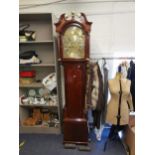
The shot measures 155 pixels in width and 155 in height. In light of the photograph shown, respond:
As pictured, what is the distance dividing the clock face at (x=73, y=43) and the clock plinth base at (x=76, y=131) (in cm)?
92

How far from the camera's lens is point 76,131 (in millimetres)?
3051

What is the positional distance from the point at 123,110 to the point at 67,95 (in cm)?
82

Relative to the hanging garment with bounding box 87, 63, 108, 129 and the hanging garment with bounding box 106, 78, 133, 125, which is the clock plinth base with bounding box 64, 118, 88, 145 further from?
the hanging garment with bounding box 106, 78, 133, 125

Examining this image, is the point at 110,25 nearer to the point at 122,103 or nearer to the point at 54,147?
the point at 122,103

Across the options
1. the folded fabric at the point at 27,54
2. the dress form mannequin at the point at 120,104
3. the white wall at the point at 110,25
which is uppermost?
the white wall at the point at 110,25

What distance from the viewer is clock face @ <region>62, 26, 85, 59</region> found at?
2.95m

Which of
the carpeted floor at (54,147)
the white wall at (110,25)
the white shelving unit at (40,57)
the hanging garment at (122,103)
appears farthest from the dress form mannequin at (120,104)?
the white shelving unit at (40,57)

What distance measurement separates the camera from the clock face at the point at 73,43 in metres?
2.95

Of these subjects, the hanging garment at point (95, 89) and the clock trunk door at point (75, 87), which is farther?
the hanging garment at point (95, 89)

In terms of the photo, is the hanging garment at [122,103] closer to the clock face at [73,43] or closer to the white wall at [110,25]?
the clock face at [73,43]
